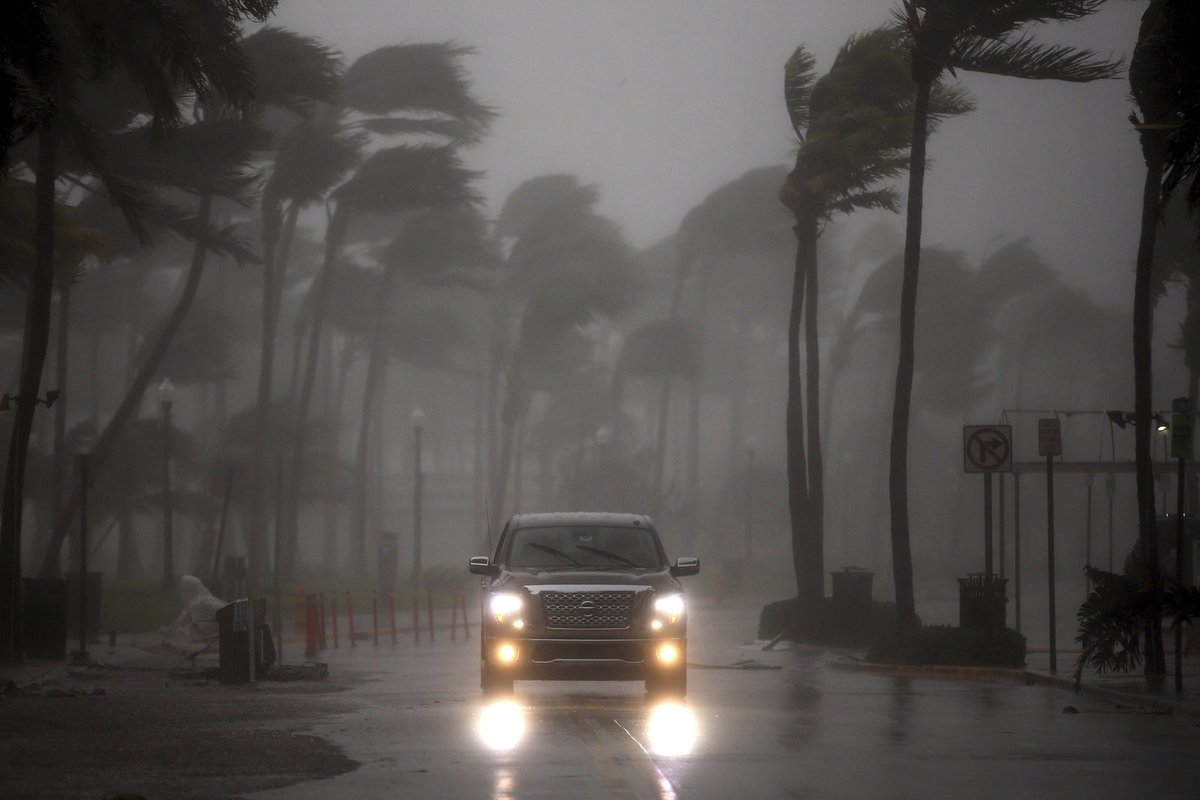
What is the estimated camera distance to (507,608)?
17.8 metres

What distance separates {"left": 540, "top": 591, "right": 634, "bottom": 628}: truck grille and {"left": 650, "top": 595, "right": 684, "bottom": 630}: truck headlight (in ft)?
0.83

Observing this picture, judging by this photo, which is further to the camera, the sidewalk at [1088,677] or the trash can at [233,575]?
the trash can at [233,575]

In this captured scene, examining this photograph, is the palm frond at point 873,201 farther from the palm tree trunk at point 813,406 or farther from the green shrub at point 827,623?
the green shrub at point 827,623

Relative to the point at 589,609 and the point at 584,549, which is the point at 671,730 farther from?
the point at 584,549

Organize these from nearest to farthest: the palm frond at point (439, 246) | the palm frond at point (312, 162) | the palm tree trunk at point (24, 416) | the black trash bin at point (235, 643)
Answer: the black trash bin at point (235, 643) < the palm tree trunk at point (24, 416) < the palm frond at point (312, 162) < the palm frond at point (439, 246)

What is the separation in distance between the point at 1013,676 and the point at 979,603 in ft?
9.93

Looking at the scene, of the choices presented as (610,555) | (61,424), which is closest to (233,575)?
(61,424)

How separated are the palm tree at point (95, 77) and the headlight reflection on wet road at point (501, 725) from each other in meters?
8.63

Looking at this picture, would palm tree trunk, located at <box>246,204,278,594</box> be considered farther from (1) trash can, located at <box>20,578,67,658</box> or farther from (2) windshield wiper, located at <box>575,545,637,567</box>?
(2) windshield wiper, located at <box>575,545,637,567</box>

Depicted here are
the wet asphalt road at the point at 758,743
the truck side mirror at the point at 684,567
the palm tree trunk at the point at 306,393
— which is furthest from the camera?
the palm tree trunk at the point at 306,393

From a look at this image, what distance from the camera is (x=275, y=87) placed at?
3825 cm

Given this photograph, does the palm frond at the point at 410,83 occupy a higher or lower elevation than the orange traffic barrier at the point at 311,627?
higher

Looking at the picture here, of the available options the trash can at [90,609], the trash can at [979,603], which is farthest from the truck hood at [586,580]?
the trash can at [90,609]

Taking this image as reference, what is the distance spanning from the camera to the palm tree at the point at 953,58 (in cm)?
2495
